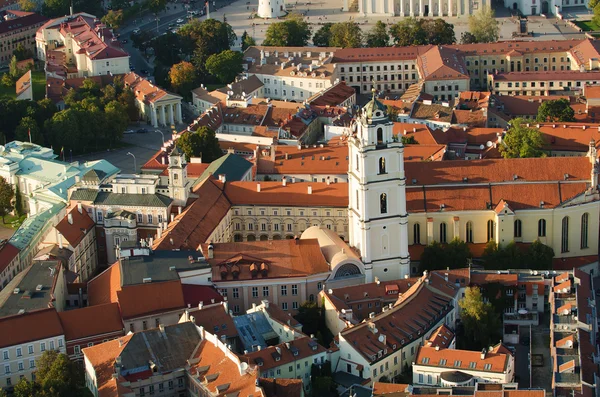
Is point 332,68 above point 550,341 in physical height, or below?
above

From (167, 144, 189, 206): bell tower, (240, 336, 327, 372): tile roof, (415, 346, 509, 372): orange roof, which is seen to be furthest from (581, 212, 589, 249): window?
(167, 144, 189, 206): bell tower

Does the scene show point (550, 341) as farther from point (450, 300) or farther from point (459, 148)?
point (459, 148)

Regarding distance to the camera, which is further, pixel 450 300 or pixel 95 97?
pixel 95 97

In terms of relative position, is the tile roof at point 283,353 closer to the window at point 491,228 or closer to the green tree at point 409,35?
the window at point 491,228

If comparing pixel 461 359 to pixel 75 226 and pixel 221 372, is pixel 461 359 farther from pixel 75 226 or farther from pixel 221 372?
pixel 75 226

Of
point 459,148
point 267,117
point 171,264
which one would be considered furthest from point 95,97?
point 171,264

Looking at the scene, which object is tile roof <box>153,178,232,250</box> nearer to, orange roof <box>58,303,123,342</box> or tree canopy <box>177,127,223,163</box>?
orange roof <box>58,303,123,342</box>
